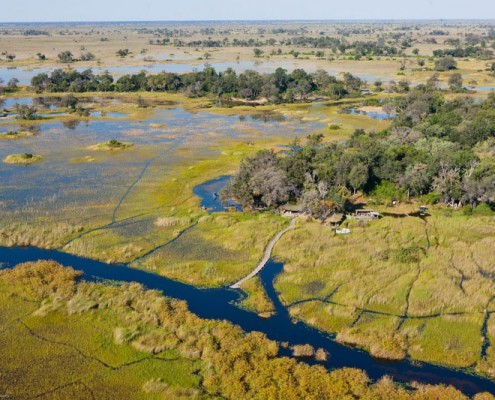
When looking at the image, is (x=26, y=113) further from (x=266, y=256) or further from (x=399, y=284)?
(x=399, y=284)

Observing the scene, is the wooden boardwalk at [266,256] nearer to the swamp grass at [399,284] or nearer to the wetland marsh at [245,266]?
the wetland marsh at [245,266]

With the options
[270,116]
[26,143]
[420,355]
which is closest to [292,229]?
[420,355]

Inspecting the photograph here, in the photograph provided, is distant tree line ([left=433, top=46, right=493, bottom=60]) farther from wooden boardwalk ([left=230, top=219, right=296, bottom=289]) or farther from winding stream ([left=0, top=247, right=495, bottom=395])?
winding stream ([left=0, top=247, right=495, bottom=395])

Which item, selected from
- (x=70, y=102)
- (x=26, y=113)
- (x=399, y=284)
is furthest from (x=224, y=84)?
(x=399, y=284)

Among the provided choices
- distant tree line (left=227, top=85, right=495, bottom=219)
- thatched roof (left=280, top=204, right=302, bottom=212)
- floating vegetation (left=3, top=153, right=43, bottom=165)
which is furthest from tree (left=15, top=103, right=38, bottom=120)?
thatched roof (left=280, top=204, right=302, bottom=212)

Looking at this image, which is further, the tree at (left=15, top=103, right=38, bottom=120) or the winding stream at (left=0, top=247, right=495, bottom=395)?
the tree at (left=15, top=103, right=38, bottom=120)

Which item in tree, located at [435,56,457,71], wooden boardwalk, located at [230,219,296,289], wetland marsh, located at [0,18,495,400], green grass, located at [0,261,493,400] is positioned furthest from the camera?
tree, located at [435,56,457,71]

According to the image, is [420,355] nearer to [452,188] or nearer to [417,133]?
[452,188]
